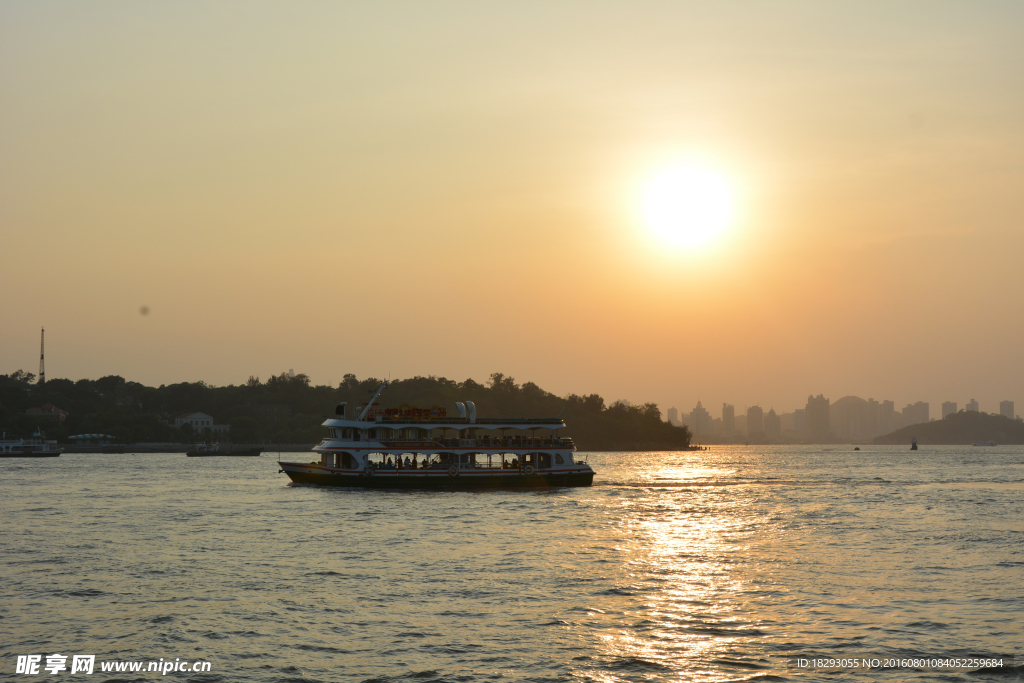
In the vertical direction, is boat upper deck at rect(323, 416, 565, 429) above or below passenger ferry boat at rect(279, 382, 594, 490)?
above

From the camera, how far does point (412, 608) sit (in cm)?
3017

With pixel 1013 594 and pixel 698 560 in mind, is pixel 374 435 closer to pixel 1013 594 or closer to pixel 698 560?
pixel 698 560

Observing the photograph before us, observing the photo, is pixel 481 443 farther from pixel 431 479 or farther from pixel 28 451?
pixel 28 451

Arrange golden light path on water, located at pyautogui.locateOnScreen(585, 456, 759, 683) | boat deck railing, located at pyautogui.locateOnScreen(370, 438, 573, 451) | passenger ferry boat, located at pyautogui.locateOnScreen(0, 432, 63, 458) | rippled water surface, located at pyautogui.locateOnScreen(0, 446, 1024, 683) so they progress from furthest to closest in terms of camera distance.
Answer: passenger ferry boat, located at pyautogui.locateOnScreen(0, 432, 63, 458), boat deck railing, located at pyautogui.locateOnScreen(370, 438, 573, 451), golden light path on water, located at pyautogui.locateOnScreen(585, 456, 759, 683), rippled water surface, located at pyautogui.locateOnScreen(0, 446, 1024, 683)

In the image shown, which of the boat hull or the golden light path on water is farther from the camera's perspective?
the boat hull

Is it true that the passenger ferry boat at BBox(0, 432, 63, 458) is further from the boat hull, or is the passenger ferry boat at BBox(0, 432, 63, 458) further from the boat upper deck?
the boat upper deck

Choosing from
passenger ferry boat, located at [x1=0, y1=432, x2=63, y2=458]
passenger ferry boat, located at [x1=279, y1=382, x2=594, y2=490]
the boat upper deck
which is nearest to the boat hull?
passenger ferry boat, located at [x1=279, y1=382, x2=594, y2=490]

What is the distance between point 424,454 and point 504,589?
148 ft

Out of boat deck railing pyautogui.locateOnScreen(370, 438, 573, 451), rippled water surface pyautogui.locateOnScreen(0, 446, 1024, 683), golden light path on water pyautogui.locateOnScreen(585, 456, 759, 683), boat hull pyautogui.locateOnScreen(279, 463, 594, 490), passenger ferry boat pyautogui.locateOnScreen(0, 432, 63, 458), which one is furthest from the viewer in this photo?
passenger ferry boat pyautogui.locateOnScreen(0, 432, 63, 458)

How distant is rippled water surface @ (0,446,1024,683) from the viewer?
24.4 meters

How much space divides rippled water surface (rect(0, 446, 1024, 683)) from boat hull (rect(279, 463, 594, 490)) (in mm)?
9826

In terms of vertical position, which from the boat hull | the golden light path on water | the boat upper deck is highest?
the boat upper deck

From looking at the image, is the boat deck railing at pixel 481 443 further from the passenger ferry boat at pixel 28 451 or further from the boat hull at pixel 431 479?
the passenger ferry boat at pixel 28 451

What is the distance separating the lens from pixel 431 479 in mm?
77312
